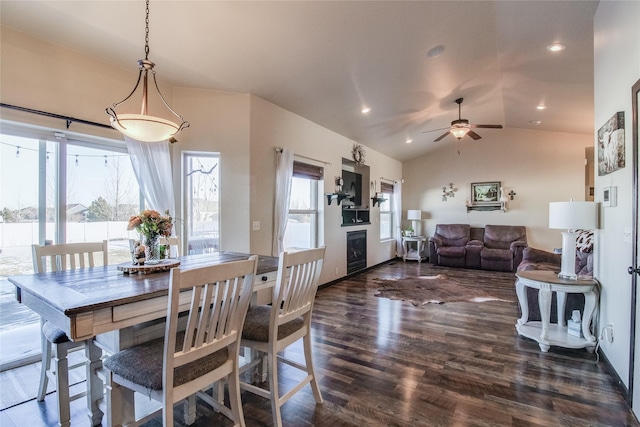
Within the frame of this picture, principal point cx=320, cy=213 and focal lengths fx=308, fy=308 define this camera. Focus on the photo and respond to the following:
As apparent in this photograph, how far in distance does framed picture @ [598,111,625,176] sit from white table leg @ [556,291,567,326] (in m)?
1.21

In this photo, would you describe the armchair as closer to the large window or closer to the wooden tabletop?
the wooden tabletop

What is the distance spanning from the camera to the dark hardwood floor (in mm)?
1968

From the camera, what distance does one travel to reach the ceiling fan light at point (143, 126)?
6.36ft

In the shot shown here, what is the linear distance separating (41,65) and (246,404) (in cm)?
325

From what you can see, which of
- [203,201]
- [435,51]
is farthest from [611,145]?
[203,201]

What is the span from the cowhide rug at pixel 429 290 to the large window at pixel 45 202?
12.5 ft

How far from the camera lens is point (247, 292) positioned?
1.61 m

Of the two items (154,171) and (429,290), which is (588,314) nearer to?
(429,290)

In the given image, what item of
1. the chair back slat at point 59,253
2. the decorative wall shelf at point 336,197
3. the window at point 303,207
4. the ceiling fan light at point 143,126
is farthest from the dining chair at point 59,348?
the decorative wall shelf at point 336,197

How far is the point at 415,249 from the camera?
856 cm

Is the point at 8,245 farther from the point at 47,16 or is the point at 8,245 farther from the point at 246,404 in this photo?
the point at 246,404

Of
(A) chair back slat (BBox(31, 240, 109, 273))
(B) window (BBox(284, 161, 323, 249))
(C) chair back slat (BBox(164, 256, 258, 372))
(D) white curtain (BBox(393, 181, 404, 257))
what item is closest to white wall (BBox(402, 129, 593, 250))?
(D) white curtain (BBox(393, 181, 404, 257))

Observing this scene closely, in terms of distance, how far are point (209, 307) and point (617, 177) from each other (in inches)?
119

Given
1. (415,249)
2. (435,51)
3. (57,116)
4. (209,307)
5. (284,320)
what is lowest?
(415,249)
